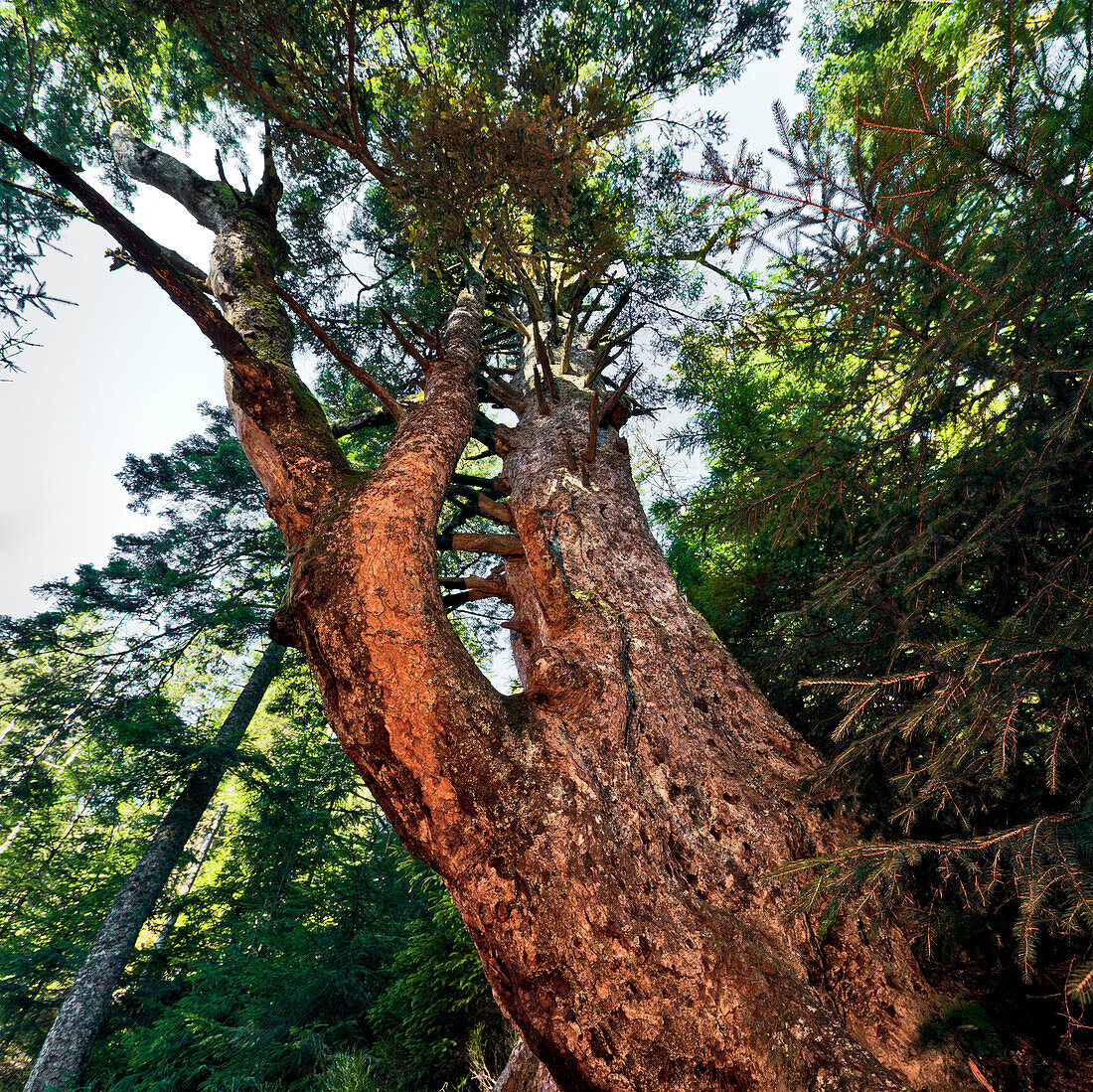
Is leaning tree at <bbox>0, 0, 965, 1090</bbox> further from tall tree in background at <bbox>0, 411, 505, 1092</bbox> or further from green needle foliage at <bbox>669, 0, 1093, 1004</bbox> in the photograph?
tall tree in background at <bbox>0, 411, 505, 1092</bbox>

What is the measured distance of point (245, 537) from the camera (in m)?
9.05

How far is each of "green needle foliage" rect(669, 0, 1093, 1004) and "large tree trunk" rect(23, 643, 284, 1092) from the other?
789 cm

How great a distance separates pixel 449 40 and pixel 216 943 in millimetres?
13846

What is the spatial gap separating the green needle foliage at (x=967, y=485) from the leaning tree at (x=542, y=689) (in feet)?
1.06

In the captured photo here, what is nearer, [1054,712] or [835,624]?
[1054,712]

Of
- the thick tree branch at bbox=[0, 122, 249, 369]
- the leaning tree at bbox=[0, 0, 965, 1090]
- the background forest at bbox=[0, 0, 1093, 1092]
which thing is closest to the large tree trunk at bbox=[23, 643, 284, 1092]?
the background forest at bbox=[0, 0, 1093, 1092]

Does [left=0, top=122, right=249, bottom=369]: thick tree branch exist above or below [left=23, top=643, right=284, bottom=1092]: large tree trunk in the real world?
above

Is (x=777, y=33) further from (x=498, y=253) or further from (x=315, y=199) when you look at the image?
(x=315, y=199)

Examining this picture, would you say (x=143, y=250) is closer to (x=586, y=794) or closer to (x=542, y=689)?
(x=542, y=689)

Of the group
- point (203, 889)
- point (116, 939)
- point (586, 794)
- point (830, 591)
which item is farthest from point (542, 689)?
point (203, 889)

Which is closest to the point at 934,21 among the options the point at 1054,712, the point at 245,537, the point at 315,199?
the point at 1054,712

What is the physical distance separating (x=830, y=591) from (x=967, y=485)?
0.82 m

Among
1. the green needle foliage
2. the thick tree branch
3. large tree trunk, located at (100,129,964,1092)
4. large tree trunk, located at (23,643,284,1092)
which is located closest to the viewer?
large tree trunk, located at (100,129,964,1092)

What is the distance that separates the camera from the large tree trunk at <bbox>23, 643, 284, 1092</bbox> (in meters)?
5.77
